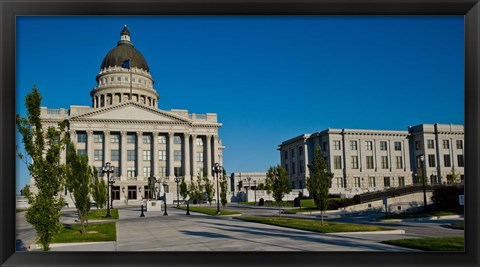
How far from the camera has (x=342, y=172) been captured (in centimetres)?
8331

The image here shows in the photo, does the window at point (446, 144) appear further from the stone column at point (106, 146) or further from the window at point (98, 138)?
the window at point (98, 138)

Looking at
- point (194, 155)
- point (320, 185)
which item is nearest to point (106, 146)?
point (194, 155)

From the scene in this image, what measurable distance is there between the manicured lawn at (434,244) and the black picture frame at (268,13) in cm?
400

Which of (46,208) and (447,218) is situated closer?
(46,208)

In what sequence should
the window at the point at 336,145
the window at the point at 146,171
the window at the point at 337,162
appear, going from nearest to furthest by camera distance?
the window at the point at 336,145 < the window at the point at 337,162 < the window at the point at 146,171

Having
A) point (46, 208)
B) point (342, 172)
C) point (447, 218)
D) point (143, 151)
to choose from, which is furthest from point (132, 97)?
point (46, 208)

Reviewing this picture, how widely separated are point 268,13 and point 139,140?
268ft

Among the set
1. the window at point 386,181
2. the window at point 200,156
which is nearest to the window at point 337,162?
the window at point 386,181

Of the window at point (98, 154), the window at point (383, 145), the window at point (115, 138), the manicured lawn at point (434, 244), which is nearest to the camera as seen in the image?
the manicured lawn at point (434, 244)

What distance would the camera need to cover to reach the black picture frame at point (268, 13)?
36.6ft
